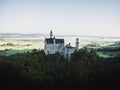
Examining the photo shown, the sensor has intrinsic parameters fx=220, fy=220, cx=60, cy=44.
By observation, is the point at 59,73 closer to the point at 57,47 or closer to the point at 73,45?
the point at 57,47

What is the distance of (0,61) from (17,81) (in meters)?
8.13

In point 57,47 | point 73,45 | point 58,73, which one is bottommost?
point 58,73

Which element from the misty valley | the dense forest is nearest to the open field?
the misty valley

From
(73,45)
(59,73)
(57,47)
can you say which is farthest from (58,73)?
(73,45)

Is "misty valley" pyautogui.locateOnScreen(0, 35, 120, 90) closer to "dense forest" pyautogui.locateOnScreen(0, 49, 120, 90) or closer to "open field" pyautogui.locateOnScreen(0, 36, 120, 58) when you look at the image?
"dense forest" pyautogui.locateOnScreen(0, 49, 120, 90)

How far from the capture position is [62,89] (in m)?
29.2

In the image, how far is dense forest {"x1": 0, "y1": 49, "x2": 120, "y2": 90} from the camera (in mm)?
29703

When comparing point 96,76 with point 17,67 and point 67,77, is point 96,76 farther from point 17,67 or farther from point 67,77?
point 17,67

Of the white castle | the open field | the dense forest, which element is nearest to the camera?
the dense forest

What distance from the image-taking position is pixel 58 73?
3388 cm

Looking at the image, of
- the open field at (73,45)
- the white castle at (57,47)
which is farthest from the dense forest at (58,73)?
the open field at (73,45)

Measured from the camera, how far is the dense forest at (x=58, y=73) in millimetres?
29703

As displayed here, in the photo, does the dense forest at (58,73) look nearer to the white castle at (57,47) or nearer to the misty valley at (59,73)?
the misty valley at (59,73)

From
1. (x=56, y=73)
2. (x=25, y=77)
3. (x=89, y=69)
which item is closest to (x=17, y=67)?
(x=25, y=77)
